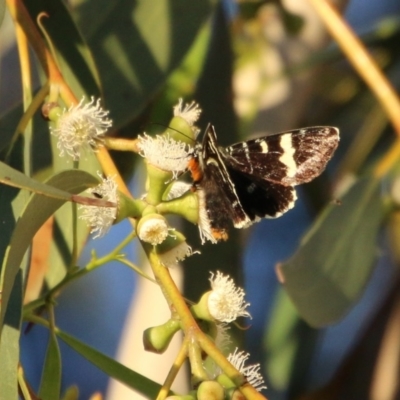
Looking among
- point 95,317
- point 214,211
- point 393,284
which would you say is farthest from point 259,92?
point 95,317

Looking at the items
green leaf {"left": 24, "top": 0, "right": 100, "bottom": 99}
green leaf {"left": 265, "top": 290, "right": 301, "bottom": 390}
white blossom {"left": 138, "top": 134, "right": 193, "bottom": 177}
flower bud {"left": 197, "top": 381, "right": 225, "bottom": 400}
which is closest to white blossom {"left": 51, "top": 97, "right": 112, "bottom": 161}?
white blossom {"left": 138, "top": 134, "right": 193, "bottom": 177}

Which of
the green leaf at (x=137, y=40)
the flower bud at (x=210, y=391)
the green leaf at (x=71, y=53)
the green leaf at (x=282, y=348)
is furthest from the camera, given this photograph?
the green leaf at (x=282, y=348)

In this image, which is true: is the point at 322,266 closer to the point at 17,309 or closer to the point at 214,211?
the point at 214,211

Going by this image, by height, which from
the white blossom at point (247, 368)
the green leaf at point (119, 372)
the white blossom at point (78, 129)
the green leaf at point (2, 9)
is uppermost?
the green leaf at point (2, 9)

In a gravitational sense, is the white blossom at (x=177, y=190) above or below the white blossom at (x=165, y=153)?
below

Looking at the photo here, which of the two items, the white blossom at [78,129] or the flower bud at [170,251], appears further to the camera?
the white blossom at [78,129]

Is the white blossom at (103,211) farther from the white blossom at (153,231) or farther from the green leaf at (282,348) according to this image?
the green leaf at (282,348)

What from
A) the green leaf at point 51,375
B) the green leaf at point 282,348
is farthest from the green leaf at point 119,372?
the green leaf at point 282,348
